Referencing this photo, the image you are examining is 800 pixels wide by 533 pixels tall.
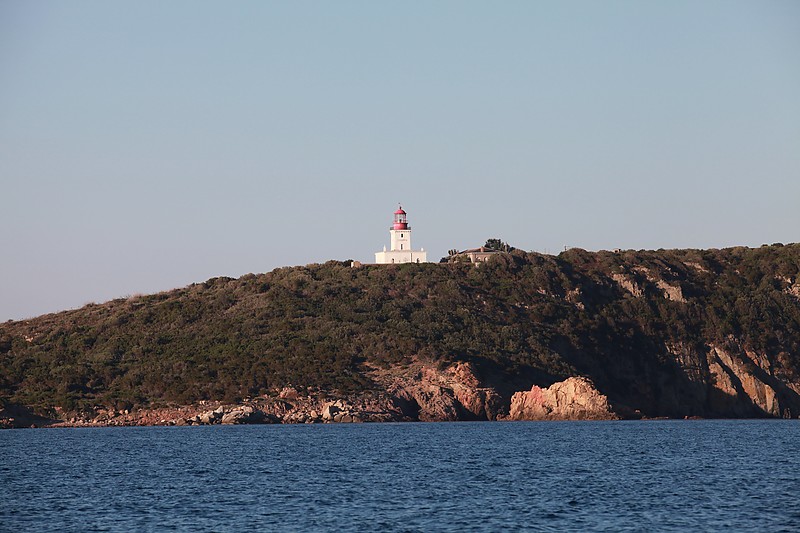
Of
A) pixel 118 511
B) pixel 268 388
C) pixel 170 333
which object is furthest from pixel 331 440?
pixel 170 333

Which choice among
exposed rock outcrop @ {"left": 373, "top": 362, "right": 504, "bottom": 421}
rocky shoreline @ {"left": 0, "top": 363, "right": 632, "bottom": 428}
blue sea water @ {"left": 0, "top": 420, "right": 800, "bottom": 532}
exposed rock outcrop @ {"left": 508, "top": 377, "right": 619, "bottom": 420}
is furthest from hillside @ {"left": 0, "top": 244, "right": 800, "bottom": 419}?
blue sea water @ {"left": 0, "top": 420, "right": 800, "bottom": 532}

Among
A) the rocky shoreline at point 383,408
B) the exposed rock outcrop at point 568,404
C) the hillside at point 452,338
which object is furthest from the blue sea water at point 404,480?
the hillside at point 452,338

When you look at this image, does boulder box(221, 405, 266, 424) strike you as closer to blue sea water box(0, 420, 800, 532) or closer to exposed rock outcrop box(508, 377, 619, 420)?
blue sea water box(0, 420, 800, 532)

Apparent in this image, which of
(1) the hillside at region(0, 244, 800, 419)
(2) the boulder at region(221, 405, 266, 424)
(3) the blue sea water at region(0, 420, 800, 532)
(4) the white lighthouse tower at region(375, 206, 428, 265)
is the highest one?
(4) the white lighthouse tower at region(375, 206, 428, 265)

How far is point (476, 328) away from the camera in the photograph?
11625 cm

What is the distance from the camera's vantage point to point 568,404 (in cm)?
9906

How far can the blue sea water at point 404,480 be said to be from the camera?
4059 centimetres

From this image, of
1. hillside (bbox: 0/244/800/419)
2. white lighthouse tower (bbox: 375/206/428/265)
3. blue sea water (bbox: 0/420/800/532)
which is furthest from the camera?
white lighthouse tower (bbox: 375/206/428/265)

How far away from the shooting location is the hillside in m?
104

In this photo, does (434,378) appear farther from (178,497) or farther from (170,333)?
(178,497)

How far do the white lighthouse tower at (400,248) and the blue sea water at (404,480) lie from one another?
199 ft

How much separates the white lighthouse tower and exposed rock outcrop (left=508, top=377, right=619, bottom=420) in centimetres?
4941

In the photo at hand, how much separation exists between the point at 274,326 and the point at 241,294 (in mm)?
17031

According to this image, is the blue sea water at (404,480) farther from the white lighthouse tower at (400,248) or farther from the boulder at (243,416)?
the white lighthouse tower at (400,248)
